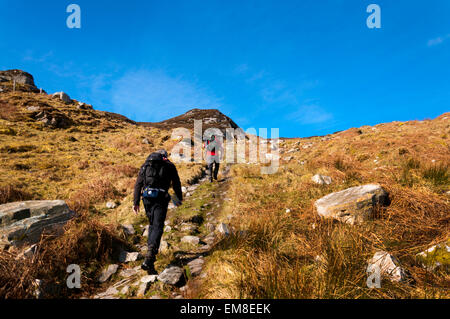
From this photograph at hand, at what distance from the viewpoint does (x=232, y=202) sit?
24.0 feet

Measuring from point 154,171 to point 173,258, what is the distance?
1.86 m

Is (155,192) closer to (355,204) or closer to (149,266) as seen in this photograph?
(149,266)

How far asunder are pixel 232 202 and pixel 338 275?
478 centimetres

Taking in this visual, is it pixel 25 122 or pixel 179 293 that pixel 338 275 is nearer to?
pixel 179 293

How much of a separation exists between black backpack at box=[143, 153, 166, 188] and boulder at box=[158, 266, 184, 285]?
169 cm

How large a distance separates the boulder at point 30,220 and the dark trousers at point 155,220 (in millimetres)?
1906

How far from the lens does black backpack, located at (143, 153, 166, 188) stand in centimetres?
436

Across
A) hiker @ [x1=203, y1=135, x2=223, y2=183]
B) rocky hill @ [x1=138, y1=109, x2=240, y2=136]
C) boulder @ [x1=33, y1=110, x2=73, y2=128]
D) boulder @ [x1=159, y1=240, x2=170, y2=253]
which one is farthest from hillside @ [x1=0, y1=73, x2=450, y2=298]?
rocky hill @ [x1=138, y1=109, x2=240, y2=136]

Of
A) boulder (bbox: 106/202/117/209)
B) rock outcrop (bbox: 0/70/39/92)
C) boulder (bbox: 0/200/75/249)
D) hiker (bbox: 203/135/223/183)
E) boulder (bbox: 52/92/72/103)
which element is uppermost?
rock outcrop (bbox: 0/70/39/92)

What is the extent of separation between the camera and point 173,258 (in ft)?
13.9

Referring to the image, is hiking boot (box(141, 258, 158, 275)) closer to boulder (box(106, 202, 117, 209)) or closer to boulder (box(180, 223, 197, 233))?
boulder (box(180, 223, 197, 233))

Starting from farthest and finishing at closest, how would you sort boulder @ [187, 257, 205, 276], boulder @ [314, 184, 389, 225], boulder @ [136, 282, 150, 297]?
boulder @ [314, 184, 389, 225] < boulder @ [187, 257, 205, 276] < boulder @ [136, 282, 150, 297]

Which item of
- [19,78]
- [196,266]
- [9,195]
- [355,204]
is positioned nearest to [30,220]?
[196,266]

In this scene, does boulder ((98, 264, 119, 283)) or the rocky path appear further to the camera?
boulder ((98, 264, 119, 283))
